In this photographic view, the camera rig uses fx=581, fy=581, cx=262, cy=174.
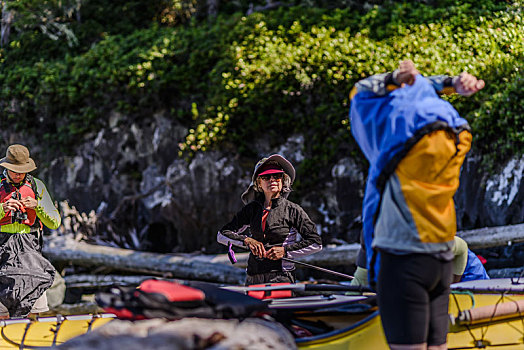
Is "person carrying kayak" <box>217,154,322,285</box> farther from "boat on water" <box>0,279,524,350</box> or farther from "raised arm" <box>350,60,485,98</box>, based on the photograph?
"raised arm" <box>350,60,485,98</box>

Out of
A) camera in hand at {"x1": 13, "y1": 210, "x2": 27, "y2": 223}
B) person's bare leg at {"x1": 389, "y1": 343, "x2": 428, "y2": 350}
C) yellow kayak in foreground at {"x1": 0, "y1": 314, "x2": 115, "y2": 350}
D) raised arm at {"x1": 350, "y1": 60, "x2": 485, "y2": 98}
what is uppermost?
raised arm at {"x1": 350, "y1": 60, "x2": 485, "y2": 98}

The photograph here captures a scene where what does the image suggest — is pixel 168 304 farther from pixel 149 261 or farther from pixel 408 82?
pixel 149 261

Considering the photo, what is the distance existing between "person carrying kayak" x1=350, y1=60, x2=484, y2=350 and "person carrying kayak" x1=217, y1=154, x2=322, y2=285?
1.87m

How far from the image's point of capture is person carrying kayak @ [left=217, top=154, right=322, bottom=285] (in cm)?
478

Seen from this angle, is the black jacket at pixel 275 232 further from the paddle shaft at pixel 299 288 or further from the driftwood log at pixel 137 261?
the driftwood log at pixel 137 261

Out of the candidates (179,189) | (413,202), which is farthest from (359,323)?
(179,189)

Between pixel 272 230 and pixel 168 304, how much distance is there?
2.15 m

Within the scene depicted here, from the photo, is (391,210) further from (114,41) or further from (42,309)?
(114,41)

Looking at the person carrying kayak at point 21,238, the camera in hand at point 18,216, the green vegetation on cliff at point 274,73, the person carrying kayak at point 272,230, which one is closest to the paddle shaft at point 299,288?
the person carrying kayak at point 272,230

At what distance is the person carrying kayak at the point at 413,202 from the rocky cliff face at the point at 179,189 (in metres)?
4.93

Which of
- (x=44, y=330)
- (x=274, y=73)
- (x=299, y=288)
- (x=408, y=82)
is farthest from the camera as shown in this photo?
(x=274, y=73)

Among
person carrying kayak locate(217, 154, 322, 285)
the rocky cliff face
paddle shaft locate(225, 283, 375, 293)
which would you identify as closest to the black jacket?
person carrying kayak locate(217, 154, 322, 285)

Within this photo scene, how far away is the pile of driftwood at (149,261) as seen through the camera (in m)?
7.88

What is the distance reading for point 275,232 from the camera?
15.8 feet
